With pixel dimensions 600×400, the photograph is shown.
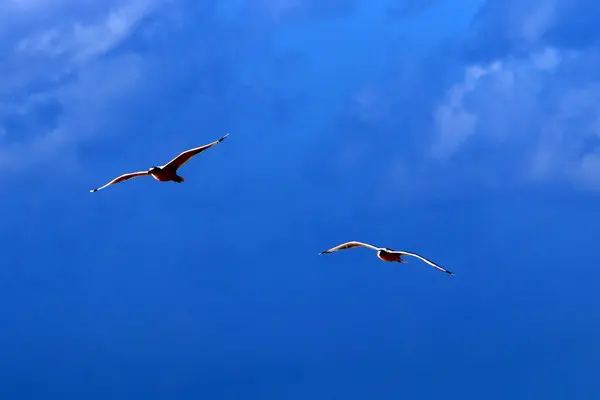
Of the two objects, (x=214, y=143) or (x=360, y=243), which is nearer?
(x=214, y=143)

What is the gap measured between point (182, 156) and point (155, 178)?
7.63 ft

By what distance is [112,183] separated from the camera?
5666 cm

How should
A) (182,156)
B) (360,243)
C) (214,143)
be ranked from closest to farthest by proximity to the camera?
(214,143), (182,156), (360,243)

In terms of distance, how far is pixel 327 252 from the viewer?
58656 millimetres

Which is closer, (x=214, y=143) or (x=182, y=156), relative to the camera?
(x=214, y=143)

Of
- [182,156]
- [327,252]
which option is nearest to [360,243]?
[327,252]

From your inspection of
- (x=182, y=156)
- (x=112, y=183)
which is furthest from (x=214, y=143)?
(x=112, y=183)

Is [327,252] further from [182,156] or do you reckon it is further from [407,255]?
[182,156]

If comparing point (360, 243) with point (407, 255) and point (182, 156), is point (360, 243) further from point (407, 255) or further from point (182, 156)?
point (182, 156)

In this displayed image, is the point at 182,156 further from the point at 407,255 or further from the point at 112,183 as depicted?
the point at 407,255

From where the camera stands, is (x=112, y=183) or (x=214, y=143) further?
(x=112, y=183)

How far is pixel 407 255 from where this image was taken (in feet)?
177

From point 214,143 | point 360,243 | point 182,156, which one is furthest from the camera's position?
point 360,243

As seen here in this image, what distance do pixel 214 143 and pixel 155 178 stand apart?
6163 mm
